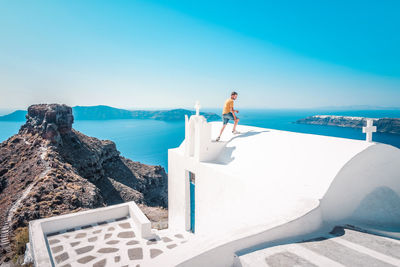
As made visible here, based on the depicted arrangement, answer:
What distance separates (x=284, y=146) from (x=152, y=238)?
3.91 m

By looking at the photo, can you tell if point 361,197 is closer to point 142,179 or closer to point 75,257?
point 75,257

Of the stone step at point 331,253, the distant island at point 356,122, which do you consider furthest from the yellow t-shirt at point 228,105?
the distant island at point 356,122

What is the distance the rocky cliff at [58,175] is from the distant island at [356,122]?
38.1m

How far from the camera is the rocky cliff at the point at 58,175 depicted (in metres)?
12.8

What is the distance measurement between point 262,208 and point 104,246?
10.3 ft

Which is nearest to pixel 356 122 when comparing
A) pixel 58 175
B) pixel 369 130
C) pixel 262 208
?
pixel 369 130

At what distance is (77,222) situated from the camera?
5348 millimetres

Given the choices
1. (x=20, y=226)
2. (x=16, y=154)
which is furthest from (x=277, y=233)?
(x=16, y=154)

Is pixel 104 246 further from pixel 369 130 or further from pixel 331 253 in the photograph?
pixel 369 130

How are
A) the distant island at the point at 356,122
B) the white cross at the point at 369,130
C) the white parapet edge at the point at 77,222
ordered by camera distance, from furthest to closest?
the distant island at the point at 356,122 → the white cross at the point at 369,130 → the white parapet edge at the point at 77,222

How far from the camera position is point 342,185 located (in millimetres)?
4387

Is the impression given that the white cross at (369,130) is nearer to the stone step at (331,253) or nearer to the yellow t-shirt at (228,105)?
the stone step at (331,253)

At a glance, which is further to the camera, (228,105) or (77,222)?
(228,105)

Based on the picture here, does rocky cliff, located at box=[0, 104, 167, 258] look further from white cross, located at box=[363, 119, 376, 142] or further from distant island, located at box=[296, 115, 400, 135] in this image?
distant island, located at box=[296, 115, 400, 135]
